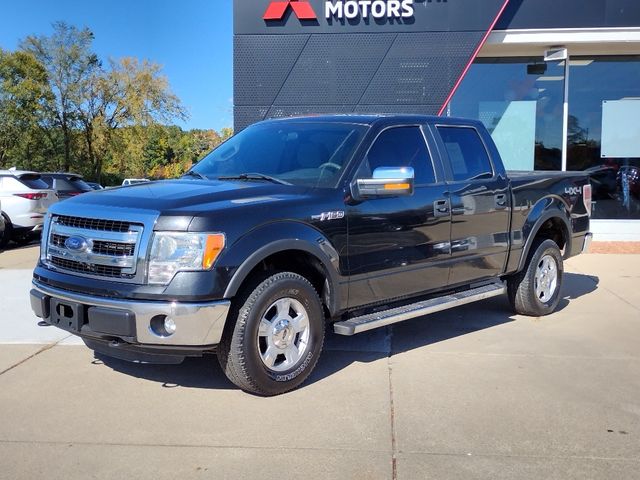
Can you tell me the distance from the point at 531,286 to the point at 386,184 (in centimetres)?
284

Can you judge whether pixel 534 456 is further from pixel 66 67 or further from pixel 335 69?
pixel 66 67

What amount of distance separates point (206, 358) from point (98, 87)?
104ft

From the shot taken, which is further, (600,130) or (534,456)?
(600,130)

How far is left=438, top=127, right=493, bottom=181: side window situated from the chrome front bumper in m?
2.73

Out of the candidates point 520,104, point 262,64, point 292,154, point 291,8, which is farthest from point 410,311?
point 520,104

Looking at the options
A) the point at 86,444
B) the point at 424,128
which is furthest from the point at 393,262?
the point at 86,444

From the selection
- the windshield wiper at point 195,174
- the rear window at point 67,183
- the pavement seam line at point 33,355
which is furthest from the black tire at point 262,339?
the rear window at point 67,183

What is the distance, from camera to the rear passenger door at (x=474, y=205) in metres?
5.60

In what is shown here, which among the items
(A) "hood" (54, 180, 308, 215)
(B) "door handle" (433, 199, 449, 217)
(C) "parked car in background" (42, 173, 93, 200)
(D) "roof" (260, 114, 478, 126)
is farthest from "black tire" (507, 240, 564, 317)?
(C) "parked car in background" (42, 173, 93, 200)

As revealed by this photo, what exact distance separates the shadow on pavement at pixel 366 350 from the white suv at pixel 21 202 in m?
9.05

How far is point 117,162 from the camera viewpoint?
128ft

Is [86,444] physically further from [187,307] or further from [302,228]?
[302,228]

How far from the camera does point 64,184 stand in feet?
50.3

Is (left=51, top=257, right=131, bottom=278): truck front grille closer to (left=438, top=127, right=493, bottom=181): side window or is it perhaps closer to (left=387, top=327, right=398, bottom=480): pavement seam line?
(left=387, top=327, right=398, bottom=480): pavement seam line
